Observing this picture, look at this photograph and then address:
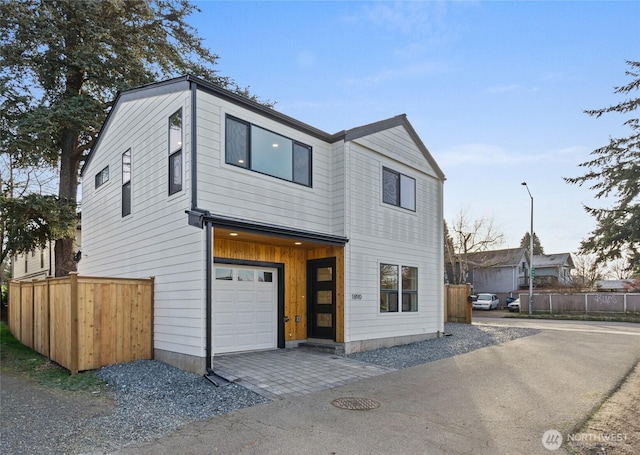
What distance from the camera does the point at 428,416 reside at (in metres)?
5.32

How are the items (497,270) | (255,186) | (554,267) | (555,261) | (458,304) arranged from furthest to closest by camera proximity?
(555,261) → (554,267) → (497,270) → (458,304) → (255,186)

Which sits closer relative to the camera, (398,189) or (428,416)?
(428,416)

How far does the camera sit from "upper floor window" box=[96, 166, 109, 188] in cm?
1166

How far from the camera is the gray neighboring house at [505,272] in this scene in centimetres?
3875

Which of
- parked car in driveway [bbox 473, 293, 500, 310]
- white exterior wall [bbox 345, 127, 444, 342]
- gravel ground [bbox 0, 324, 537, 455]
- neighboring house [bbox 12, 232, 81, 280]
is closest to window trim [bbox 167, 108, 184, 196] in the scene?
gravel ground [bbox 0, 324, 537, 455]

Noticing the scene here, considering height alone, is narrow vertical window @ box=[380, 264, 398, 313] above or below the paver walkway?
above

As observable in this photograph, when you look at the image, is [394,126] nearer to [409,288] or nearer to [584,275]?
[409,288]

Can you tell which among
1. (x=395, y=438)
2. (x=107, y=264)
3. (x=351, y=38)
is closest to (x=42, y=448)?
(x=395, y=438)

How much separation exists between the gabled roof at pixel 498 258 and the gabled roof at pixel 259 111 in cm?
2876

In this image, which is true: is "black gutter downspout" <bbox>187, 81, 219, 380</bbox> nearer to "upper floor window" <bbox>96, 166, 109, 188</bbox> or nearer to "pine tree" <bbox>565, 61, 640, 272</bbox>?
"upper floor window" <bbox>96, 166, 109, 188</bbox>

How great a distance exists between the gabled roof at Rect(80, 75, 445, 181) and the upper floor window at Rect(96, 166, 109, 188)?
1.02 meters

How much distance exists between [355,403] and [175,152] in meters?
5.91

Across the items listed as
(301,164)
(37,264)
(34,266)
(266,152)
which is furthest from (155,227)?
(34,266)

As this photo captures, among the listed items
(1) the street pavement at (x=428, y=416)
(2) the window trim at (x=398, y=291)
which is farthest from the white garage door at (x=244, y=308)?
(1) the street pavement at (x=428, y=416)
